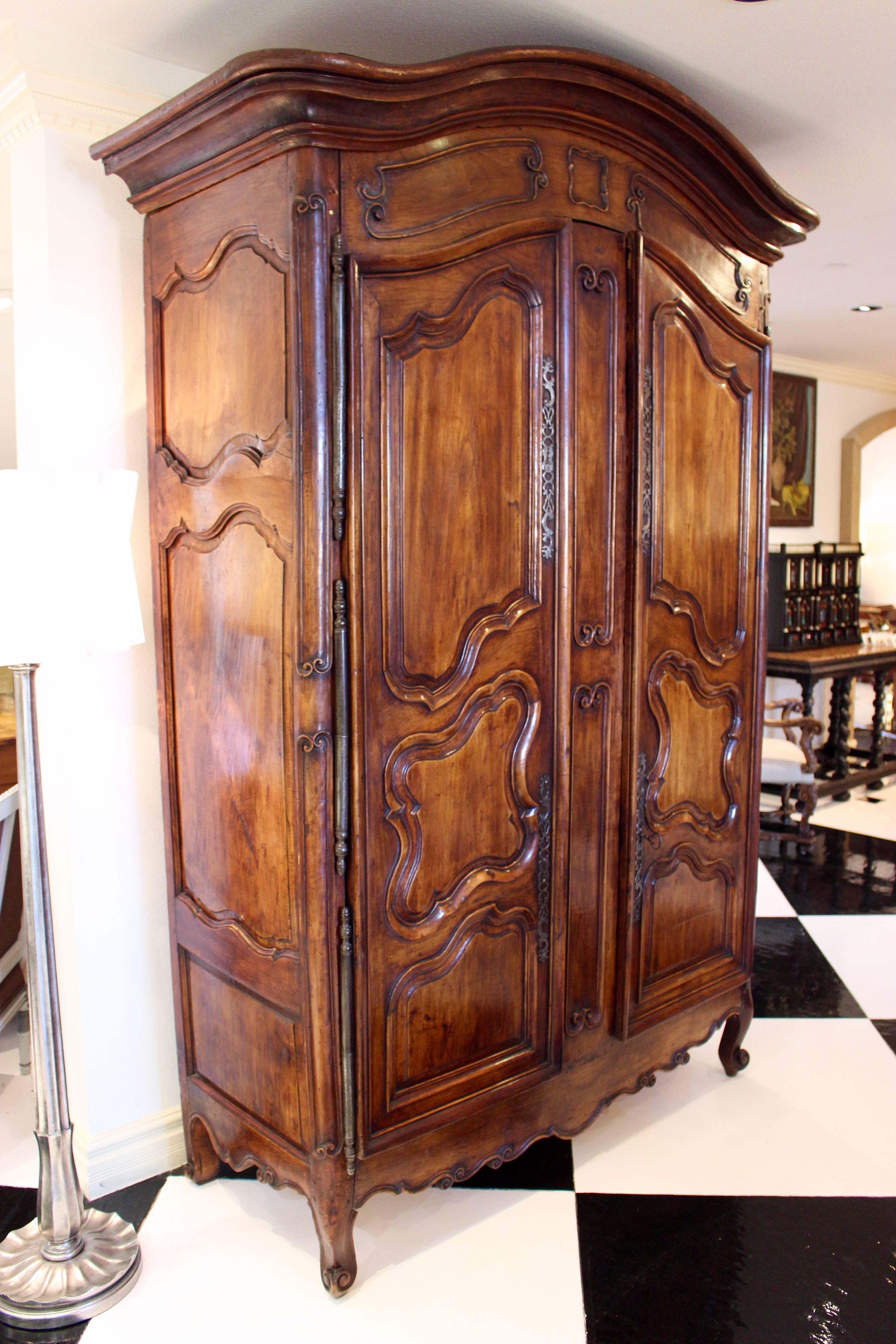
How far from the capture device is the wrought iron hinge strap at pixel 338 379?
1659 mm

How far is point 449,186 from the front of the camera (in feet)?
5.79

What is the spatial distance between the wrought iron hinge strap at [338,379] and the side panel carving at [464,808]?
466 millimetres

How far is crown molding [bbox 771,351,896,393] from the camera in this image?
5.77 metres

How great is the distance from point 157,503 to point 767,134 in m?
1.85

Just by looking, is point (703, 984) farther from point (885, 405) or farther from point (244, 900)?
point (885, 405)

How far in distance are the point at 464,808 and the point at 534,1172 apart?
3.30ft

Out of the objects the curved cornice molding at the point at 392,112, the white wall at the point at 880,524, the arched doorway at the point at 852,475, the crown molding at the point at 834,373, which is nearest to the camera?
the curved cornice molding at the point at 392,112

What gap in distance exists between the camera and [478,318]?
6.03 ft

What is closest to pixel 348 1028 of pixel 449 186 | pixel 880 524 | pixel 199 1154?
pixel 199 1154

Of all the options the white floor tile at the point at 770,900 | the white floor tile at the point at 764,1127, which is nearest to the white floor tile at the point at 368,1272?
the white floor tile at the point at 764,1127

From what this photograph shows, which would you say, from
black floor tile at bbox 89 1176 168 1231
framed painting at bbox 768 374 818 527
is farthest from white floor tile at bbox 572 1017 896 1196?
framed painting at bbox 768 374 818 527

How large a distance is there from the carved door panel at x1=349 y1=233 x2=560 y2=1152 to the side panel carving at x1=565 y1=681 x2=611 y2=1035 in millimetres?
79

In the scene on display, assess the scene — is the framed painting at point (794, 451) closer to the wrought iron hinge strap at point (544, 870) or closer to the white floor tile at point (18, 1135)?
the wrought iron hinge strap at point (544, 870)

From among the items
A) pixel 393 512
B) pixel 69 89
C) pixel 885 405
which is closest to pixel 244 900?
pixel 393 512
